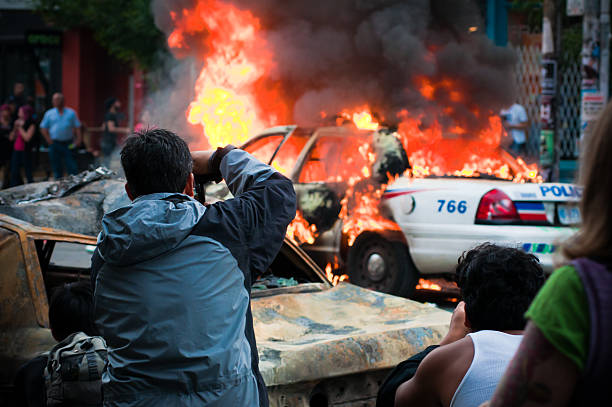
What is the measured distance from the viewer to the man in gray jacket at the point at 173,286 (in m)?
2.15

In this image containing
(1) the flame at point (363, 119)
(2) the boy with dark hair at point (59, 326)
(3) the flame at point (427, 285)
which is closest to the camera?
(2) the boy with dark hair at point (59, 326)

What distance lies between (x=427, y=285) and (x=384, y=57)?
13.0 ft

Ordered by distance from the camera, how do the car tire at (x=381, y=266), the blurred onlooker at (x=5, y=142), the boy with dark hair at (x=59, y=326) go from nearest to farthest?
the boy with dark hair at (x=59, y=326), the car tire at (x=381, y=266), the blurred onlooker at (x=5, y=142)

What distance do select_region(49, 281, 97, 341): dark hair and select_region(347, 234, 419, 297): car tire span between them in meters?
4.69

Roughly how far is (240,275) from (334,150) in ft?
19.5

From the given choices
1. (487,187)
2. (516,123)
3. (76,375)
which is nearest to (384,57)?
(487,187)

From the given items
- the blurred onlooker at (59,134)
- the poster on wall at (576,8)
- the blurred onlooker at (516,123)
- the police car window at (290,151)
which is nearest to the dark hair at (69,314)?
the police car window at (290,151)

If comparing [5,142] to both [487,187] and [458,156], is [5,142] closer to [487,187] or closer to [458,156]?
[458,156]

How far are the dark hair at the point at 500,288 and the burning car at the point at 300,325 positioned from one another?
112 cm

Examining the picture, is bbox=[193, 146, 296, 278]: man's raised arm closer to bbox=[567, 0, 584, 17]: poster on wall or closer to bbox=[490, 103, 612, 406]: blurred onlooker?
bbox=[490, 103, 612, 406]: blurred onlooker

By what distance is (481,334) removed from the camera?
2.13m

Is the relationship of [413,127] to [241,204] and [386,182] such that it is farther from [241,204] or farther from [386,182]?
[241,204]

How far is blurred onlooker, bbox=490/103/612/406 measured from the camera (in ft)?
4.28

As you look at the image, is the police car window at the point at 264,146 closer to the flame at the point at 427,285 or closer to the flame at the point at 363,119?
the flame at the point at 363,119
